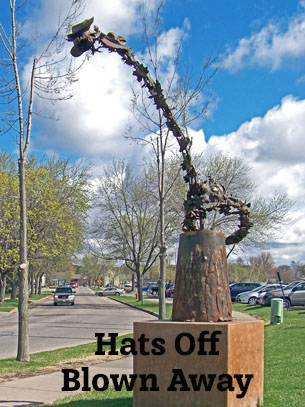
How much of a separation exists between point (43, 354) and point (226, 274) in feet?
24.9

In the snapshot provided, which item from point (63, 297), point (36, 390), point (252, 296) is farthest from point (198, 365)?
point (63, 297)

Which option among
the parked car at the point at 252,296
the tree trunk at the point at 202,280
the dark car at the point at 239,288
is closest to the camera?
the tree trunk at the point at 202,280

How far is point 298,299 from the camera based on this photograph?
26922 mm

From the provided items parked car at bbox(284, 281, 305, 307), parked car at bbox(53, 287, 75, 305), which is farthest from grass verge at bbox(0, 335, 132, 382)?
parked car at bbox(53, 287, 75, 305)

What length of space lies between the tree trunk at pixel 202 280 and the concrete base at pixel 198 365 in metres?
0.35

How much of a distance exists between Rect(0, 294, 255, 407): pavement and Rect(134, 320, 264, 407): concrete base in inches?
42.0

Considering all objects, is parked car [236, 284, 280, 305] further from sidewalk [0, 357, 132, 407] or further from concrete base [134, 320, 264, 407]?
concrete base [134, 320, 264, 407]

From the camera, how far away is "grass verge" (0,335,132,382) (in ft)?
33.3

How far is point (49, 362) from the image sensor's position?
37.7 feet

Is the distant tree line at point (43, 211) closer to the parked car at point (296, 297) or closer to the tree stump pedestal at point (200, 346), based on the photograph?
the parked car at point (296, 297)

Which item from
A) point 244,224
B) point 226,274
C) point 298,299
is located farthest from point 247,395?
point 298,299

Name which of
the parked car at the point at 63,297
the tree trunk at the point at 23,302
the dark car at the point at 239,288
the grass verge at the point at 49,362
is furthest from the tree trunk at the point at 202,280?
the dark car at the point at 239,288

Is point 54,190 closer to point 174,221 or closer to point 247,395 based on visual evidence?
point 174,221

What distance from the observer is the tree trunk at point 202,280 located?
6391mm
